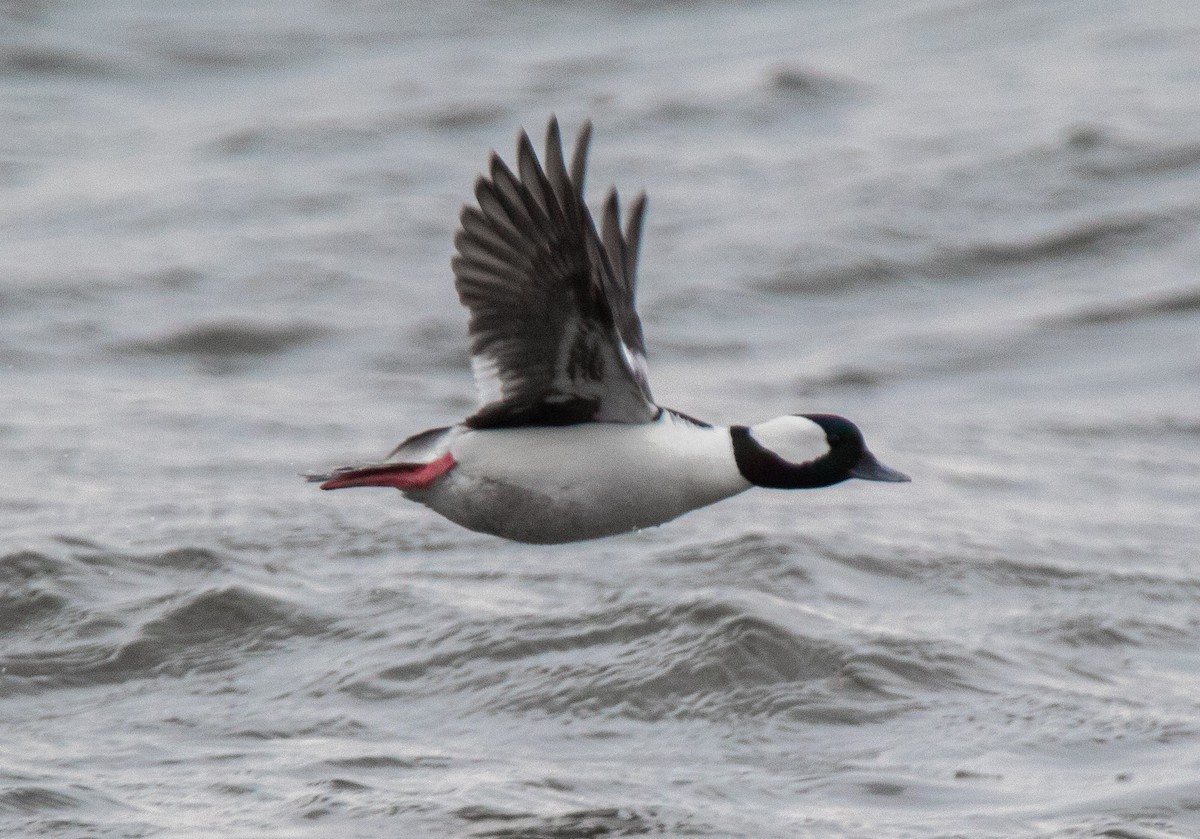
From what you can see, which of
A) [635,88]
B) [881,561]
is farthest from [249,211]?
[881,561]

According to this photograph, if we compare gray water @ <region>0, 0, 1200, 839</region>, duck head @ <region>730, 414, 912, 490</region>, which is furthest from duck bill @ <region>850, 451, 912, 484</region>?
gray water @ <region>0, 0, 1200, 839</region>

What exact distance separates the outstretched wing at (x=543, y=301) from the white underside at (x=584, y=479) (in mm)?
66

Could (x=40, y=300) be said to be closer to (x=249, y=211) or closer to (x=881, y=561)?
(x=249, y=211)

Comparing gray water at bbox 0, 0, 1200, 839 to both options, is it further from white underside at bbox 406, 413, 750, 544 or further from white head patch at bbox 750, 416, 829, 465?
white head patch at bbox 750, 416, 829, 465

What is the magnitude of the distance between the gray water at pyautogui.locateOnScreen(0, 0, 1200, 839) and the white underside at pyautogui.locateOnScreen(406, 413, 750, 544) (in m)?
0.94

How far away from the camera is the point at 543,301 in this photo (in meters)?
5.27

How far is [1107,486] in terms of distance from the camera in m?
9.31

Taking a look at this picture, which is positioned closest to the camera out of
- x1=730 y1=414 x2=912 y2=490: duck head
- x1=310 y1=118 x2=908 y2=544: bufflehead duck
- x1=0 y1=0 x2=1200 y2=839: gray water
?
x1=310 y1=118 x2=908 y2=544: bufflehead duck

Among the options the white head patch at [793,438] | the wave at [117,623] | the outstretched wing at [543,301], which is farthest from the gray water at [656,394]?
the outstretched wing at [543,301]

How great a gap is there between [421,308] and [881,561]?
3.89m

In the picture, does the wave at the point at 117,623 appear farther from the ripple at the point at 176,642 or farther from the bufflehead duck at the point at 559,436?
the bufflehead duck at the point at 559,436

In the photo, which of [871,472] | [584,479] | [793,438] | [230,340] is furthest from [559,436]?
[230,340]

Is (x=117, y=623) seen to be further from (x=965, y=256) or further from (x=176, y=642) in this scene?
(x=965, y=256)

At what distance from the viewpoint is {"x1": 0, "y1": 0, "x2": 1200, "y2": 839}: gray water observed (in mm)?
6484
